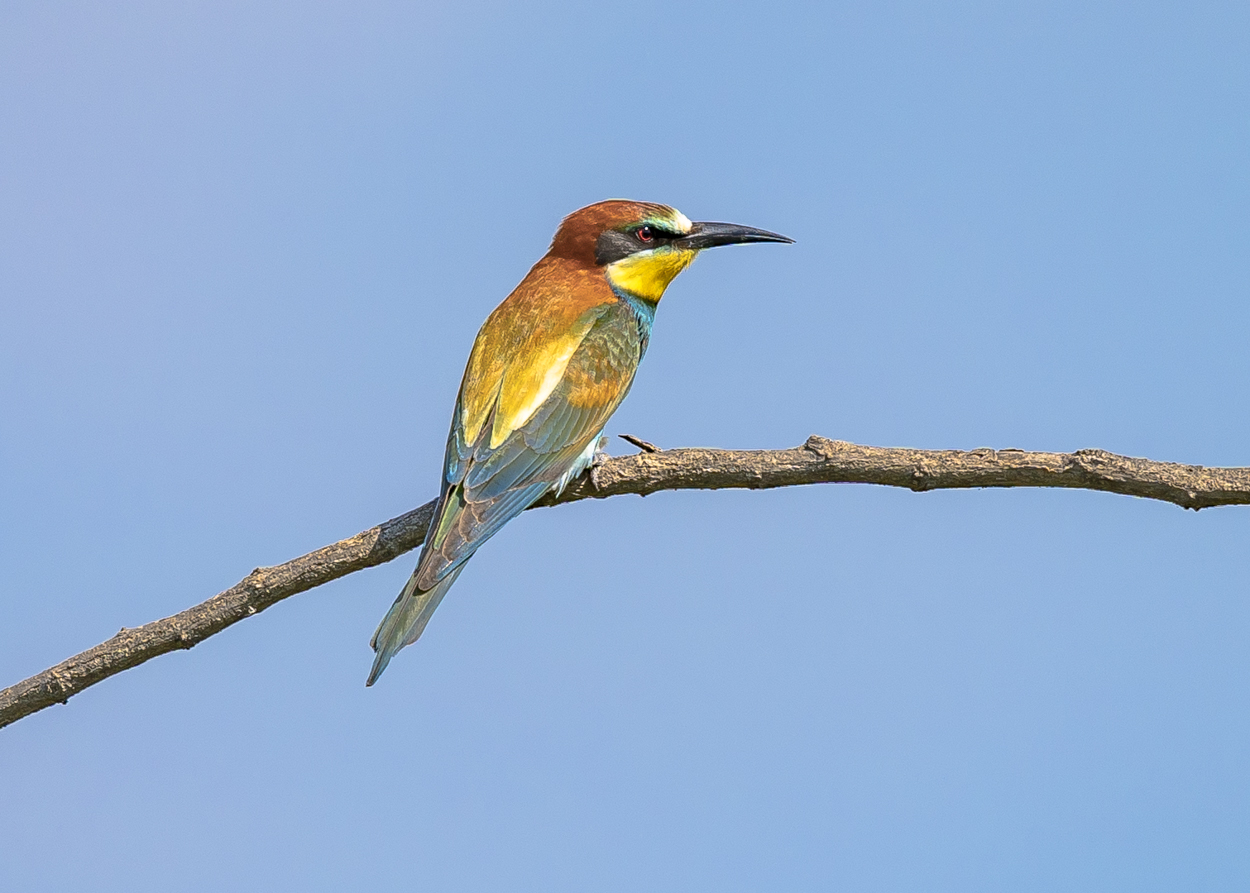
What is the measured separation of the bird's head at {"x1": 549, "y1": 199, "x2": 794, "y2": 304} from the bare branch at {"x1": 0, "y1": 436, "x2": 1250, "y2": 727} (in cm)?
120

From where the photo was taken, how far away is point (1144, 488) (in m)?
2.37

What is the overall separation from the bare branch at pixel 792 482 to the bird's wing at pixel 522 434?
0.30 meters

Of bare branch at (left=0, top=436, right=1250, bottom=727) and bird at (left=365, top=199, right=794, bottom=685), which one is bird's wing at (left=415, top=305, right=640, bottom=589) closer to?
bird at (left=365, top=199, right=794, bottom=685)

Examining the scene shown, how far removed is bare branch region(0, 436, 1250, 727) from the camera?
2.36m

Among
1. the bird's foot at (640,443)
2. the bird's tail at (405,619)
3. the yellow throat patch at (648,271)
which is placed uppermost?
the yellow throat patch at (648,271)

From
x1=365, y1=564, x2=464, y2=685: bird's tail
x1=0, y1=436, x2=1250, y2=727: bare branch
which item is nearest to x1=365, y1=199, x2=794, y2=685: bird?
x1=365, y1=564, x2=464, y2=685: bird's tail

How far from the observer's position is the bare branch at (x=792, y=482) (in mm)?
2359

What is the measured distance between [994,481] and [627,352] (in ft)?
4.17

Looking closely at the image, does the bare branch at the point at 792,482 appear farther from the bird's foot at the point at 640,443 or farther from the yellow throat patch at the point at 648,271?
the yellow throat patch at the point at 648,271

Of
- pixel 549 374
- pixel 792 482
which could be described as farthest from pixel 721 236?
pixel 792 482

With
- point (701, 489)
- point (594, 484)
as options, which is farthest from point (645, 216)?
point (701, 489)

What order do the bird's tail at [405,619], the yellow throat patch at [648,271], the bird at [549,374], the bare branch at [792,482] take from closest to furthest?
1. the bare branch at [792,482]
2. the bird's tail at [405,619]
3. the bird at [549,374]
4. the yellow throat patch at [648,271]

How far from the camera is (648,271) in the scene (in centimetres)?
375

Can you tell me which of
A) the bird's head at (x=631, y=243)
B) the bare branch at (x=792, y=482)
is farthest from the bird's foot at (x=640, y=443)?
the bird's head at (x=631, y=243)
